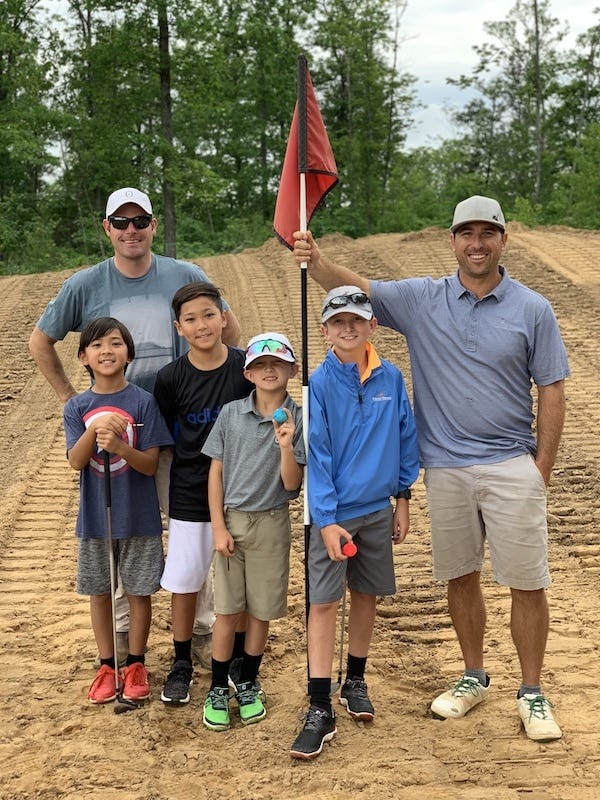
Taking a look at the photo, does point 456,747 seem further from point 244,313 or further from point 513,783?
point 244,313

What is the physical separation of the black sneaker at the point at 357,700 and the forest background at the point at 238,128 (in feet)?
51.3

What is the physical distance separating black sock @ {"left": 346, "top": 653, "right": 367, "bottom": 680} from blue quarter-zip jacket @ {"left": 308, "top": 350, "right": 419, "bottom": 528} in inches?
27.1

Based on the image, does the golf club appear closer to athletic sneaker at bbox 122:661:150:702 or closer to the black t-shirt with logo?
athletic sneaker at bbox 122:661:150:702

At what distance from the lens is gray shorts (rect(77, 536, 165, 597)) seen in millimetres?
3939

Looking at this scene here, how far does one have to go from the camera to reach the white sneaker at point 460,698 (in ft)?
12.7

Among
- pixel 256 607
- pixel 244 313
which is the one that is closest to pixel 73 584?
pixel 256 607

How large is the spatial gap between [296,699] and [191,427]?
1.33 meters

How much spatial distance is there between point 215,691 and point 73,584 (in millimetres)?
1935

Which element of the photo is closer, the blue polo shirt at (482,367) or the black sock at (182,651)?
the blue polo shirt at (482,367)

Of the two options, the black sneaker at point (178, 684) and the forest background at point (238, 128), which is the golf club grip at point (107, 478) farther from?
the forest background at point (238, 128)

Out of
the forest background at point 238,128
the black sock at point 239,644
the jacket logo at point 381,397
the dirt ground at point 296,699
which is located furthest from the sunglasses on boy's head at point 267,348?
the forest background at point 238,128

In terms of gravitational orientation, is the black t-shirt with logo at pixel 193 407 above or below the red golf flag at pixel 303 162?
below

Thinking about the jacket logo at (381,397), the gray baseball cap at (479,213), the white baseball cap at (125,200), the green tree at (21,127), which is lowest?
the jacket logo at (381,397)

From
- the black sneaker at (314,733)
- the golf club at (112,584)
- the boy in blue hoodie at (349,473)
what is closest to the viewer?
the black sneaker at (314,733)
